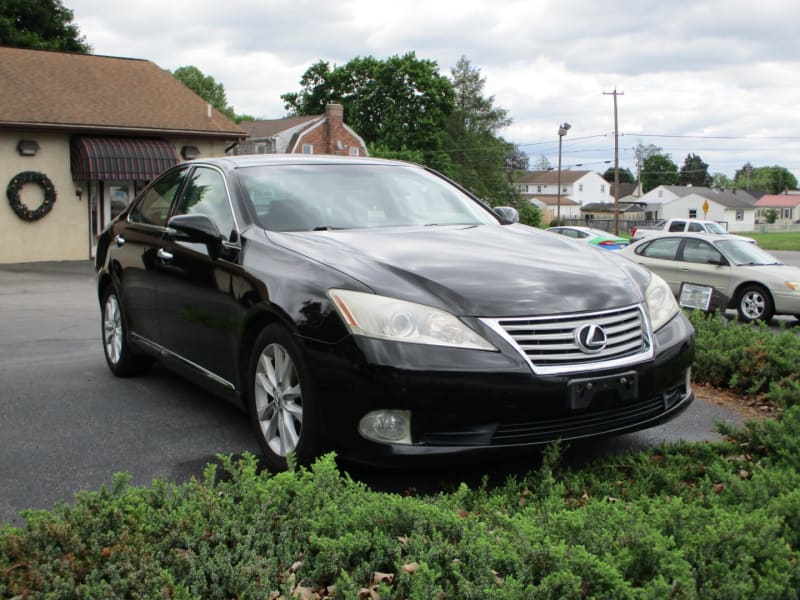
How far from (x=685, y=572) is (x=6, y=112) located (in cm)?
2404

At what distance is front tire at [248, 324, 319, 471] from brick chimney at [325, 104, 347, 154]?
160ft

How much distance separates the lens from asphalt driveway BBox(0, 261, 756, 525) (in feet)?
14.3

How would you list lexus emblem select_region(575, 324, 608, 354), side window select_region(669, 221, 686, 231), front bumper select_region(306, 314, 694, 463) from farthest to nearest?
side window select_region(669, 221, 686, 231)
lexus emblem select_region(575, 324, 608, 354)
front bumper select_region(306, 314, 694, 463)

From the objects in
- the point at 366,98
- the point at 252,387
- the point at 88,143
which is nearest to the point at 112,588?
the point at 252,387

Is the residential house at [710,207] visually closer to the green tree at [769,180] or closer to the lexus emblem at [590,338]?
the green tree at [769,180]

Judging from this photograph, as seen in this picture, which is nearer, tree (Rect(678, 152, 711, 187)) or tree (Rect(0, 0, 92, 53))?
tree (Rect(0, 0, 92, 53))

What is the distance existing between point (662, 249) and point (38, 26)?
3886 cm

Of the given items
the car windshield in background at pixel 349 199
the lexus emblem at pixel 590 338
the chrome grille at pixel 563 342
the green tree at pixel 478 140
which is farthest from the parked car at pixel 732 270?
the green tree at pixel 478 140

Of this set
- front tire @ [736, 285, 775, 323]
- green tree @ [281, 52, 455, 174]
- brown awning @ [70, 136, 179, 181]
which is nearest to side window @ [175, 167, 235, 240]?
front tire @ [736, 285, 775, 323]

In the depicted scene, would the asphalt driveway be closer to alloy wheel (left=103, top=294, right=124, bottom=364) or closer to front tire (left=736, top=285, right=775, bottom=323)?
alloy wheel (left=103, top=294, right=124, bottom=364)

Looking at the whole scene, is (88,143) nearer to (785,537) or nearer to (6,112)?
(6,112)

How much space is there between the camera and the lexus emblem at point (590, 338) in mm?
3814

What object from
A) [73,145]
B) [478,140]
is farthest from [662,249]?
[478,140]

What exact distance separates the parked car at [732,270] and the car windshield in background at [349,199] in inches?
349
